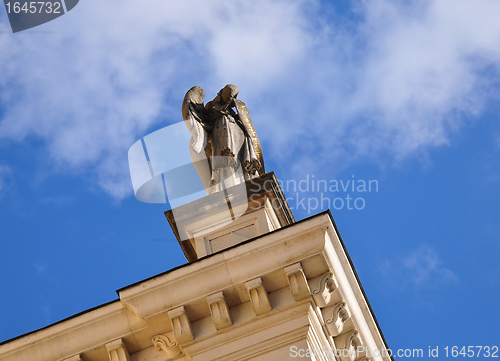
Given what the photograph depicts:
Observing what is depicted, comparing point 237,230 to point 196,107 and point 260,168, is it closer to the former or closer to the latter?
point 260,168

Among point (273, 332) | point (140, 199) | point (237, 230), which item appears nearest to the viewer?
point (273, 332)

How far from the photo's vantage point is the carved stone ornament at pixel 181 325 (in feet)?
34.8

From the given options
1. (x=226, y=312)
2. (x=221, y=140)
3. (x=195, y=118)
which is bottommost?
(x=226, y=312)

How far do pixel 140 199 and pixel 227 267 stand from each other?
4500 mm

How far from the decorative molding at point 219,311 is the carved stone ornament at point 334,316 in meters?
1.50

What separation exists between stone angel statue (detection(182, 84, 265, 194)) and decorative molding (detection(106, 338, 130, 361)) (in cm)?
415

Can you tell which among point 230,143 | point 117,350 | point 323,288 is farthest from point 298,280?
point 230,143

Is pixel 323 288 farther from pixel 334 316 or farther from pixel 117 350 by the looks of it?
pixel 117 350

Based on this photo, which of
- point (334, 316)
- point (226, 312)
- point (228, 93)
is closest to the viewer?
point (226, 312)

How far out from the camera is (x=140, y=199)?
1479 centimetres

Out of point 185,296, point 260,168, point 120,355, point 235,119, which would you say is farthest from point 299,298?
point 235,119

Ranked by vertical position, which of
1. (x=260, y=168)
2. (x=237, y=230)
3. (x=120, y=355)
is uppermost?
(x=260, y=168)

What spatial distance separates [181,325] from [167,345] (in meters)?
0.37

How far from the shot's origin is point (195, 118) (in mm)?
15453
